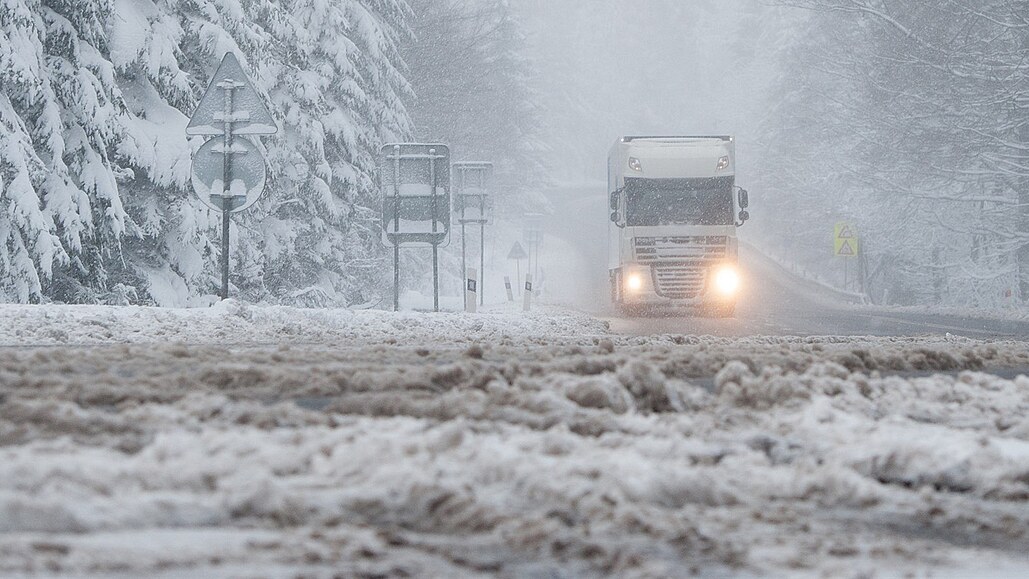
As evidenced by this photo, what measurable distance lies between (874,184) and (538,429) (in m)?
36.9

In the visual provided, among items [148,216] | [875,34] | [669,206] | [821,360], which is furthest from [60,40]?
[875,34]

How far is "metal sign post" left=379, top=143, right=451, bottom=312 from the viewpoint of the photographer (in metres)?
22.5

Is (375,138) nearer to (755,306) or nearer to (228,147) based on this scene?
(755,306)

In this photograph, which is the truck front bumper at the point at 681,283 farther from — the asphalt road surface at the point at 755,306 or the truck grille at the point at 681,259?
the asphalt road surface at the point at 755,306

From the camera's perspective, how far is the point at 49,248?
16.6 meters

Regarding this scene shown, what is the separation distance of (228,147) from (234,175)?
0.32m

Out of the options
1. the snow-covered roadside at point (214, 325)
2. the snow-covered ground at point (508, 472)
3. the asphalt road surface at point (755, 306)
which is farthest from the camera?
the asphalt road surface at point (755, 306)

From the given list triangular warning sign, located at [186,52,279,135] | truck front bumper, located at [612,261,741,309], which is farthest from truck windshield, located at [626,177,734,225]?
triangular warning sign, located at [186,52,279,135]

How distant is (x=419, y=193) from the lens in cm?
2252

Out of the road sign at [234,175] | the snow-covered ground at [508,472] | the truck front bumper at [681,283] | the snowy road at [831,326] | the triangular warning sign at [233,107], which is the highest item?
the triangular warning sign at [233,107]

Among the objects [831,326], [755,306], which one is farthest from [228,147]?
[755,306]

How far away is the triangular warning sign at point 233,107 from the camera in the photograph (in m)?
13.9

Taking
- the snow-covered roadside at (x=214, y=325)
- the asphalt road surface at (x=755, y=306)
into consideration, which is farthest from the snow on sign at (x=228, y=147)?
the asphalt road surface at (x=755, y=306)

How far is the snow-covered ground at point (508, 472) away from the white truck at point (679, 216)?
19.5m
